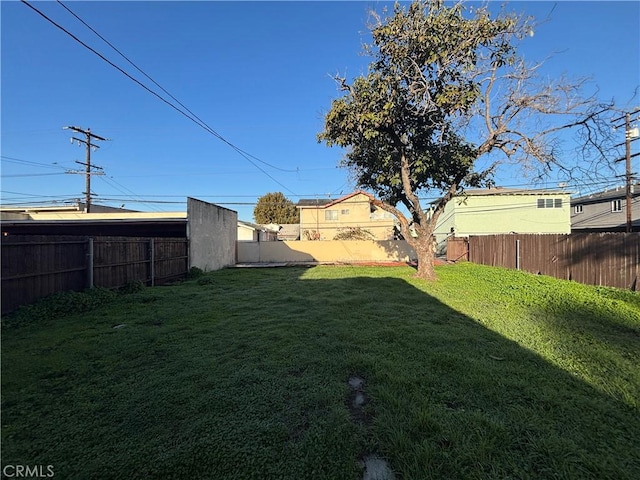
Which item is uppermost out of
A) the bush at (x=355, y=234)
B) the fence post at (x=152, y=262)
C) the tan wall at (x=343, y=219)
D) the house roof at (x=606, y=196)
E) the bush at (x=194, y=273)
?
the house roof at (x=606, y=196)

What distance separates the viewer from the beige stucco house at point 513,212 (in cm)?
2666

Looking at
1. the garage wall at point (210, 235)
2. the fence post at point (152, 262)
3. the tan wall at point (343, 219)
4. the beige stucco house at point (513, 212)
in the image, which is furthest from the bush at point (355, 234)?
the fence post at point (152, 262)

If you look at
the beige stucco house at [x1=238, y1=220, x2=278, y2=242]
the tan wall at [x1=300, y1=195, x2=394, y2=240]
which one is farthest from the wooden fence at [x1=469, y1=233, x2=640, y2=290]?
the beige stucco house at [x1=238, y1=220, x2=278, y2=242]

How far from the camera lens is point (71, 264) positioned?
276 inches

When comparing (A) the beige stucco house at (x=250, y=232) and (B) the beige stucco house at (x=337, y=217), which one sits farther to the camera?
(A) the beige stucco house at (x=250, y=232)

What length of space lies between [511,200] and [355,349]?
1134 inches

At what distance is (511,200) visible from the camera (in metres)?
27.5

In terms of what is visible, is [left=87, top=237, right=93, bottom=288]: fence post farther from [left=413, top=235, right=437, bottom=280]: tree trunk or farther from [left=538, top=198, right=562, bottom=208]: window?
[left=538, top=198, right=562, bottom=208]: window

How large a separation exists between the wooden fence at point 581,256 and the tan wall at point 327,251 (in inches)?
370

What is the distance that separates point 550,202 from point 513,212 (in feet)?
9.35

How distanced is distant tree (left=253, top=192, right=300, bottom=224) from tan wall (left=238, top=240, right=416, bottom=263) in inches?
895

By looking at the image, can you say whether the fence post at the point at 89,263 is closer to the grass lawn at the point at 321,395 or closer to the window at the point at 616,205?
→ the grass lawn at the point at 321,395

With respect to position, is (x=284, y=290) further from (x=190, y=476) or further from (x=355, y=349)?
(x=190, y=476)

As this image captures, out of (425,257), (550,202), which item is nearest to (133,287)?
(425,257)
